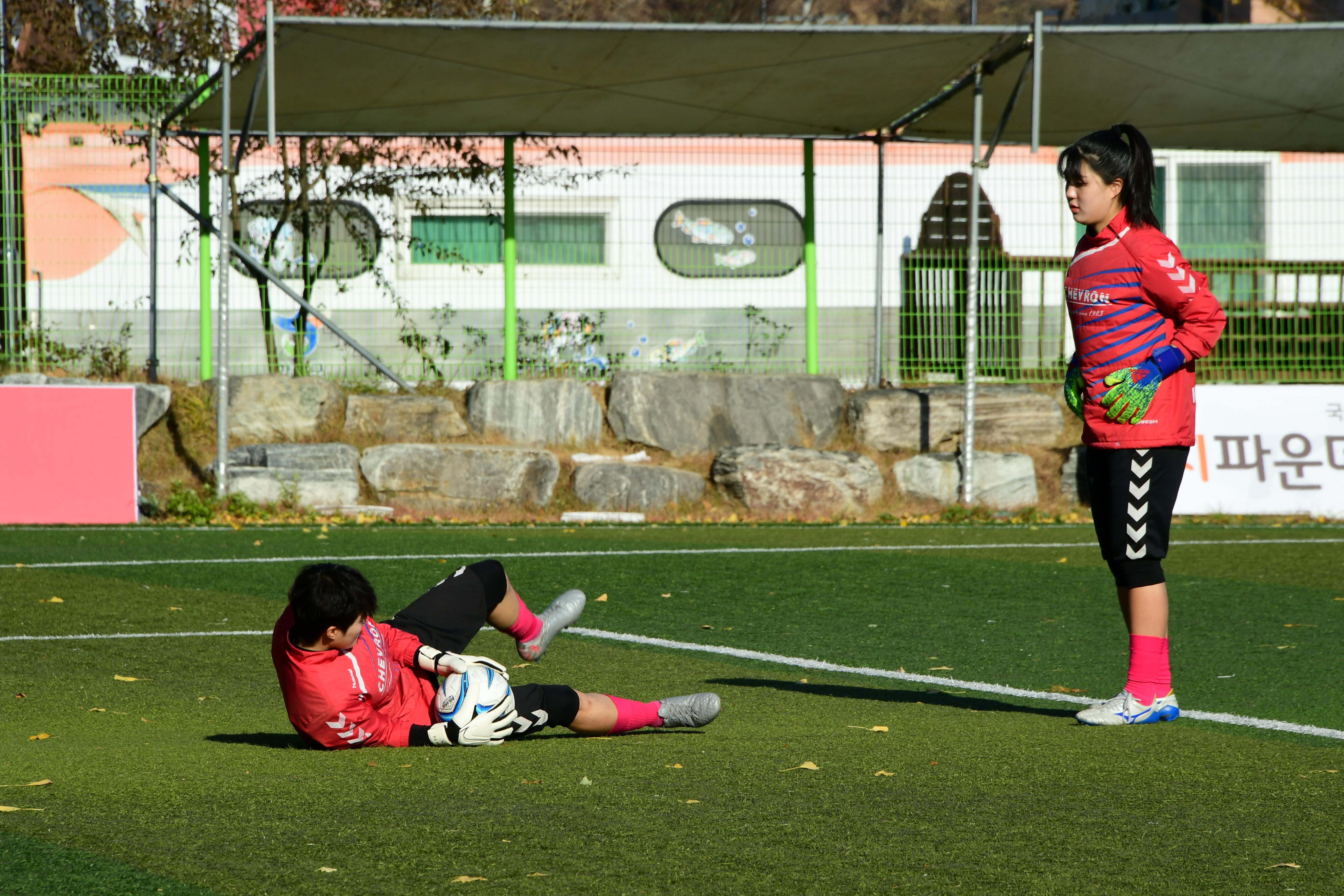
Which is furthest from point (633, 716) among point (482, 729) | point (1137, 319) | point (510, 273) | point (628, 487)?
point (510, 273)

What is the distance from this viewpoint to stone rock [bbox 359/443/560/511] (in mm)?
11758

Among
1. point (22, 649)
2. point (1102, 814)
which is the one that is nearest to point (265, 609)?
point (22, 649)

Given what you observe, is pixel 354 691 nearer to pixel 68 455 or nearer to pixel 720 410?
pixel 68 455

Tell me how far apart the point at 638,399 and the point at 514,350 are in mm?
1257

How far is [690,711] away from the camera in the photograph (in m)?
4.35

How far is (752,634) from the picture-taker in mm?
6543

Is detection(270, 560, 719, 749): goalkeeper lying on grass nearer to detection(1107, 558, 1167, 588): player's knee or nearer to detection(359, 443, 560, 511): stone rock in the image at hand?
detection(1107, 558, 1167, 588): player's knee

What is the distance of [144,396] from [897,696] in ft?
28.8

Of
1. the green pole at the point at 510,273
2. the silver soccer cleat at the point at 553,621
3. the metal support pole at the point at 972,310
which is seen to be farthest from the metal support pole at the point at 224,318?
the silver soccer cleat at the point at 553,621

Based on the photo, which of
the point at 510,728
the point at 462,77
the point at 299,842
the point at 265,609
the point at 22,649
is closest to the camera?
the point at 299,842

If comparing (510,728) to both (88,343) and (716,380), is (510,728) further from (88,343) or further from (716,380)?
(88,343)

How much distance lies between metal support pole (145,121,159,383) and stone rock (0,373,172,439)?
41 centimetres

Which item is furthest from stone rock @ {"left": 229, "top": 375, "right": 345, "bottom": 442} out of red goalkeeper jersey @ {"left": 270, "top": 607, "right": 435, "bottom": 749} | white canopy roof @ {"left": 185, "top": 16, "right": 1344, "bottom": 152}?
red goalkeeper jersey @ {"left": 270, "top": 607, "right": 435, "bottom": 749}

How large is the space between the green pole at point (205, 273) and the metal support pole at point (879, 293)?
582cm
